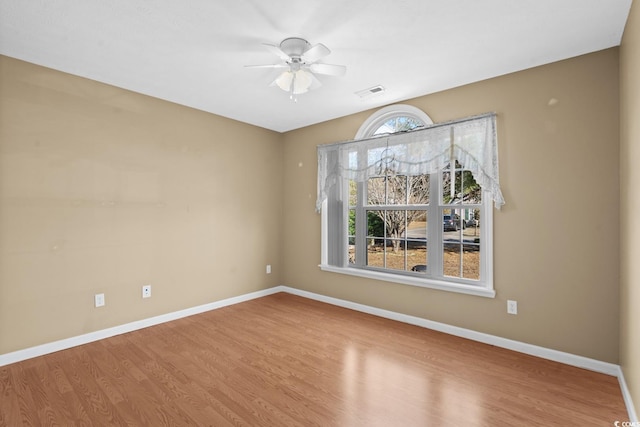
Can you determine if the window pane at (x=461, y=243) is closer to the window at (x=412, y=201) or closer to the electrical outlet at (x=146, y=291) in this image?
the window at (x=412, y=201)

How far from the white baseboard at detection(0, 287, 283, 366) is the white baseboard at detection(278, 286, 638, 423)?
5.34ft

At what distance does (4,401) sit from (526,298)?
13.4ft

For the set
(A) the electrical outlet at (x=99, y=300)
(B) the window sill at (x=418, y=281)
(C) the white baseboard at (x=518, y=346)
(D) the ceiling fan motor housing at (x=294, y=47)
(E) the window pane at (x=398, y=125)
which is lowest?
(C) the white baseboard at (x=518, y=346)

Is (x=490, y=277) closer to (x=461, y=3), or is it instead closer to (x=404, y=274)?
(x=404, y=274)

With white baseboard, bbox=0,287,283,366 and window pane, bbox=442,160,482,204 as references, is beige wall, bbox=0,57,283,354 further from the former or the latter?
window pane, bbox=442,160,482,204

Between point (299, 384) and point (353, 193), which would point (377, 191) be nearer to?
point (353, 193)

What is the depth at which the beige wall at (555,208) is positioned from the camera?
2488 mm

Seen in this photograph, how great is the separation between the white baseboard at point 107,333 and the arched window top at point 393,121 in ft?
9.35

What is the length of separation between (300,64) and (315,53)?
252mm

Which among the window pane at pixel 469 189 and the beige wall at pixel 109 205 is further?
the window pane at pixel 469 189

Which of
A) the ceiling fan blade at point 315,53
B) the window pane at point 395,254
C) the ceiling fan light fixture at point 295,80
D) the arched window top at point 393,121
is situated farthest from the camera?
the window pane at point 395,254

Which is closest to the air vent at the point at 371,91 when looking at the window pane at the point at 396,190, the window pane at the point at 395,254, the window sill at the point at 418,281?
the window pane at the point at 396,190

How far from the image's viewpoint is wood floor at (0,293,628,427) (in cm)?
197

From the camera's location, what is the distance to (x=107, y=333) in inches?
124
